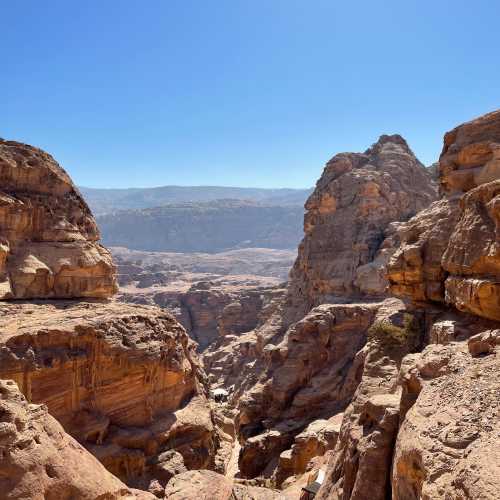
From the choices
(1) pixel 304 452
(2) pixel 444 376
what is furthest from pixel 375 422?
(1) pixel 304 452

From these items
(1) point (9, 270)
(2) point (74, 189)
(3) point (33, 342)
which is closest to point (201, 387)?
(3) point (33, 342)

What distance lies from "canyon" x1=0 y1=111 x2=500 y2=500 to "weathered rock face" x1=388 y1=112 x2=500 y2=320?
0.21 feet

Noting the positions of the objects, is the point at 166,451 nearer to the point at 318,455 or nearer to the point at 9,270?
the point at 318,455

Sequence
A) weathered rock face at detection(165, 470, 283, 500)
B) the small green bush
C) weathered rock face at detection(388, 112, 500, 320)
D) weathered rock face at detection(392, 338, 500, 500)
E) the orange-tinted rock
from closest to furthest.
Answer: weathered rock face at detection(392, 338, 500, 500) < weathered rock face at detection(165, 470, 283, 500) < weathered rock face at detection(388, 112, 500, 320) < the orange-tinted rock < the small green bush

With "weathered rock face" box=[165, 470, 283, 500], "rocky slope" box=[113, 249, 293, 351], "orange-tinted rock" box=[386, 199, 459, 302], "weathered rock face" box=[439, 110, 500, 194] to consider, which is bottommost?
"rocky slope" box=[113, 249, 293, 351]

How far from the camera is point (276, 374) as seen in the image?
27609 mm

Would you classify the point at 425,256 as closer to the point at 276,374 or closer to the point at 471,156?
the point at 471,156

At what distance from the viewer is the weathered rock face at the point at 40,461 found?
27.3 ft

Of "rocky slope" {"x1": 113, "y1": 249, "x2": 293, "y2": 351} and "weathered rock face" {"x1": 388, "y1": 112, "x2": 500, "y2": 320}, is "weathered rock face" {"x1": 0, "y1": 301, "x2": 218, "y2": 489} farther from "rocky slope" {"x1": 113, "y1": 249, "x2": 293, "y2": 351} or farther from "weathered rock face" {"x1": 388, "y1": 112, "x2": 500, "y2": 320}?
"rocky slope" {"x1": 113, "y1": 249, "x2": 293, "y2": 351}

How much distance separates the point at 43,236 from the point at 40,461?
63.6ft

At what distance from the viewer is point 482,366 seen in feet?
30.4

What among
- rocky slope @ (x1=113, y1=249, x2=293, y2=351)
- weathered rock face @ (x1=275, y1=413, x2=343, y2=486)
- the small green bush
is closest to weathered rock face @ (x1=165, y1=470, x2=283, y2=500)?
the small green bush

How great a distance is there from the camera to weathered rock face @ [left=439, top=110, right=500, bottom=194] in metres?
16.1

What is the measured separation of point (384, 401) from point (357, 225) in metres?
33.9
